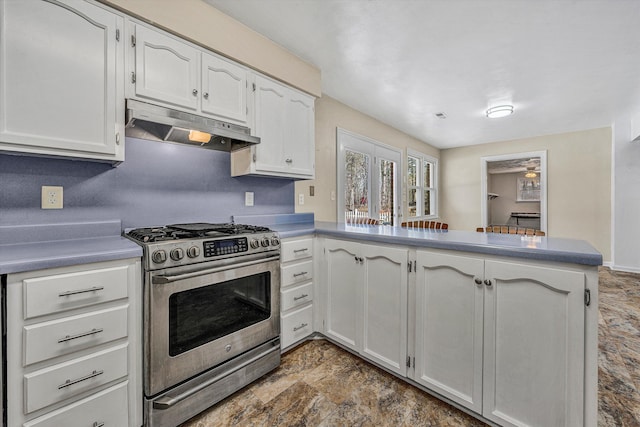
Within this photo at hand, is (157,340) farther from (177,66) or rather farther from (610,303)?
(610,303)

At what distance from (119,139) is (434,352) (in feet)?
6.93

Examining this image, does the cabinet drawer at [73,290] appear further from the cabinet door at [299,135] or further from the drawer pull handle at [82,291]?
the cabinet door at [299,135]

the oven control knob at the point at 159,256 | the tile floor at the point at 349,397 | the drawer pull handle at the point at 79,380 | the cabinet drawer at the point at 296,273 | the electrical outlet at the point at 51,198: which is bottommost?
the tile floor at the point at 349,397

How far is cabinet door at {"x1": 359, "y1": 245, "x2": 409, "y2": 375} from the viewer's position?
1667 mm

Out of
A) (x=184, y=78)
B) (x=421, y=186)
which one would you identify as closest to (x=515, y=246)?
(x=184, y=78)

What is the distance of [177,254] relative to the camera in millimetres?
1344

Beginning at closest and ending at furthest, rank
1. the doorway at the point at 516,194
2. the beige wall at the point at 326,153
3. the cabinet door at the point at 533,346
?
1. the cabinet door at the point at 533,346
2. the beige wall at the point at 326,153
3. the doorway at the point at 516,194

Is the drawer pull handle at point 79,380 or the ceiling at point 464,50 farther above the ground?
the ceiling at point 464,50

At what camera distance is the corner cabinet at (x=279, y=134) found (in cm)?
213

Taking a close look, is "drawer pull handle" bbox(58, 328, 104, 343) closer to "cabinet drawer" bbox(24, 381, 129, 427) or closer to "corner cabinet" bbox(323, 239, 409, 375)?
"cabinet drawer" bbox(24, 381, 129, 427)

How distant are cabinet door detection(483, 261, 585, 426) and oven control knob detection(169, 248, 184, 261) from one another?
1.50 meters

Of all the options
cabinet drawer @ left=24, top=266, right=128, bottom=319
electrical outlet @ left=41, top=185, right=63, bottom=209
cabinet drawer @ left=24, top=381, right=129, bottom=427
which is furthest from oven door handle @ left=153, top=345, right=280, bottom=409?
electrical outlet @ left=41, top=185, right=63, bottom=209

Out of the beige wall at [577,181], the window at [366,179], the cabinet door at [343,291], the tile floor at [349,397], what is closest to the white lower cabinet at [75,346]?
the tile floor at [349,397]

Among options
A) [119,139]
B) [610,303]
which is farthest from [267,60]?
[610,303]
